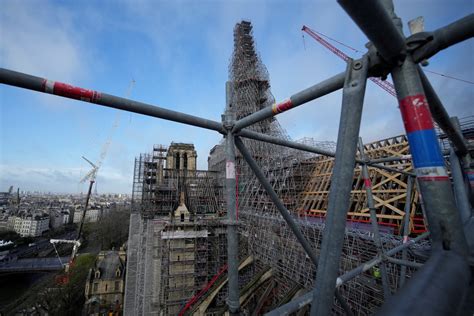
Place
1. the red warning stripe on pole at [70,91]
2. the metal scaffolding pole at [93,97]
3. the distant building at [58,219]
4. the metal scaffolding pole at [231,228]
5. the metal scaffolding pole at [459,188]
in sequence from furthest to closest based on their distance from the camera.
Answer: the distant building at [58,219]
the metal scaffolding pole at [459,188]
the metal scaffolding pole at [231,228]
the red warning stripe on pole at [70,91]
the metal scaffolding pole at [93,97]

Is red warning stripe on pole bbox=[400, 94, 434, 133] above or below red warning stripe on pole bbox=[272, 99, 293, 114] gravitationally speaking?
below

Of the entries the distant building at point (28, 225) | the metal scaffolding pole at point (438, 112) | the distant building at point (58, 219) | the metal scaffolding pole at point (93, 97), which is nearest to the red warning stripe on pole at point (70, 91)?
the metal scaffolding pole at point (93, 97)

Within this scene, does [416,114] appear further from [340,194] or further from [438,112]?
[438,112]

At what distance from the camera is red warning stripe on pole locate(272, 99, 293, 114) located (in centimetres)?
230

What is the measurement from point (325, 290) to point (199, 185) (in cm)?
2568

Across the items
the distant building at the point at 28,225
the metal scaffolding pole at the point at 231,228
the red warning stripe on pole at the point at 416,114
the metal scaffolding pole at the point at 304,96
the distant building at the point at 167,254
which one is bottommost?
the distant building at the point at 28,225

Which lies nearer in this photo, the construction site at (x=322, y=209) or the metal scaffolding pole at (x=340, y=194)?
the construction site at (x=322, y=209)

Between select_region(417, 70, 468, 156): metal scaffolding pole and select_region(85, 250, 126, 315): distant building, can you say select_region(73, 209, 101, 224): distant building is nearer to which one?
select_region(85, 250, 126, 315): distant building

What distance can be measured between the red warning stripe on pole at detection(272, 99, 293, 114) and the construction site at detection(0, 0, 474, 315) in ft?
0.05

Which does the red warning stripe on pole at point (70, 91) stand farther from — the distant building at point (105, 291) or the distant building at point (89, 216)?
the distant building at point (89, 216)

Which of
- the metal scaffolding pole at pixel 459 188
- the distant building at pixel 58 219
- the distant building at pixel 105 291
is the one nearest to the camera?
the metal scaffolding pole at pixel 459 188

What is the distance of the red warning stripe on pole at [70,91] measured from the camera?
178 cm

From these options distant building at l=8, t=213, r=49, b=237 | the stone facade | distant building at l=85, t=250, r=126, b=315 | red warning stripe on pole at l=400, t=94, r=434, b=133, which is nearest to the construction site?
red warning stripe on pole at l=400, t=94, r=434, b=133

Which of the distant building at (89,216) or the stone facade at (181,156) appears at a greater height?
the stone facade at (181,156)
